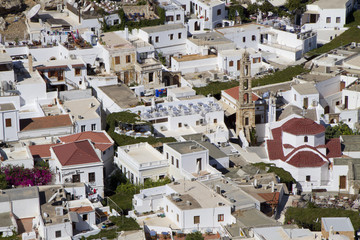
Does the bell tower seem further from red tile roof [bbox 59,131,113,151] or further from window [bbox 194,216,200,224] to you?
window [bbox 194,216,200,224]

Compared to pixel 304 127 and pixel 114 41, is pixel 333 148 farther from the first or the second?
pixel 114 41

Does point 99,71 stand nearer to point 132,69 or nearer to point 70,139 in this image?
point 132,69

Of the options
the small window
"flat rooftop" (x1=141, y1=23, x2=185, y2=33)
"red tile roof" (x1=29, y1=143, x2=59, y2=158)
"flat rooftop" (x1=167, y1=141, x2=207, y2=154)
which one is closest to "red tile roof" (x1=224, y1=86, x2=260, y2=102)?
"flat rooftop" (x1=167, y1=141, x2=207, y2=154)

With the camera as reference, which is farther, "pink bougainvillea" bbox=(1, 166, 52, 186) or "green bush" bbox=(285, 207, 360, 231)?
"pink bougainvillea" bbox=(1, 166, 52, 186)

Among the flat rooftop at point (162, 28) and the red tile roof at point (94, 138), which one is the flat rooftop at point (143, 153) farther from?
the flat rooftop at point (162, 28)

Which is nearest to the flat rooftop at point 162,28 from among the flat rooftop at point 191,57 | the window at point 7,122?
the flat rooftop at point 191,57

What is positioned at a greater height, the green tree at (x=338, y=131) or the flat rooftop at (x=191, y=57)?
the flat rooftop at (x=191, y=57)

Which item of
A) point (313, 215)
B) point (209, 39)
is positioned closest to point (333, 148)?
point (313, 215)
